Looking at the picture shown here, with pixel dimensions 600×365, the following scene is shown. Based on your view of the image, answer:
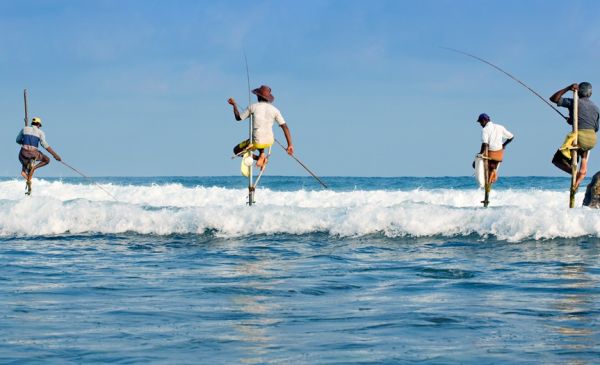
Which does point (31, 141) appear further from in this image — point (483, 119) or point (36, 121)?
point (483, 119)

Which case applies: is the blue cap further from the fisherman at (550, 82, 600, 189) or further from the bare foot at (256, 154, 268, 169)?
the bare foot at (256, 154, 268, 169)

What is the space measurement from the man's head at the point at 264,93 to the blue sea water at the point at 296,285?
1873 millimetres

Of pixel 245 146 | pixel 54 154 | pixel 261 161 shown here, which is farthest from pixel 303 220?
pixel 54 154

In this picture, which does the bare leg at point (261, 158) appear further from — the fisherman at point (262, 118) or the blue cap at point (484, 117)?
the blue cap at point (484, 117)

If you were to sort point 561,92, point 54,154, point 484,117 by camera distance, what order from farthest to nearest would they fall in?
point 54,154 → point 484,117 → point 561,92

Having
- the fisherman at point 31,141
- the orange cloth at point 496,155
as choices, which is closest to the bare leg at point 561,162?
the orange cloth at point 496,155

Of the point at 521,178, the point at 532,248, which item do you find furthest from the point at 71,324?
the point at 521,178

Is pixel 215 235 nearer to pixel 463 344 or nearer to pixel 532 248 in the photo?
pixel 532 248

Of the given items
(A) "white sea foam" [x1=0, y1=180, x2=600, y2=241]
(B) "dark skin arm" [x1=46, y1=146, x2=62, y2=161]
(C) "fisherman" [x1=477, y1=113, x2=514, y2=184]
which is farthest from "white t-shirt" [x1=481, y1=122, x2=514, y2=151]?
(B) "dark skin arm" [x1=46, y1=146, x2=62, y2=161]

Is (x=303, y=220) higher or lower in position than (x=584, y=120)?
lower

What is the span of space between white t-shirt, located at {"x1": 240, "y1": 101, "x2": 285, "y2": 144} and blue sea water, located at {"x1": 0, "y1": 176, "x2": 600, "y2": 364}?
1.22 meters

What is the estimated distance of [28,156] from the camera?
17.9 metres

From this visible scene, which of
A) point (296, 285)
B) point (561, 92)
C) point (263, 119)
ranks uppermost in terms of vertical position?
point (561, 92)

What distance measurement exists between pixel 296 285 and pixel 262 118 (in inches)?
251
